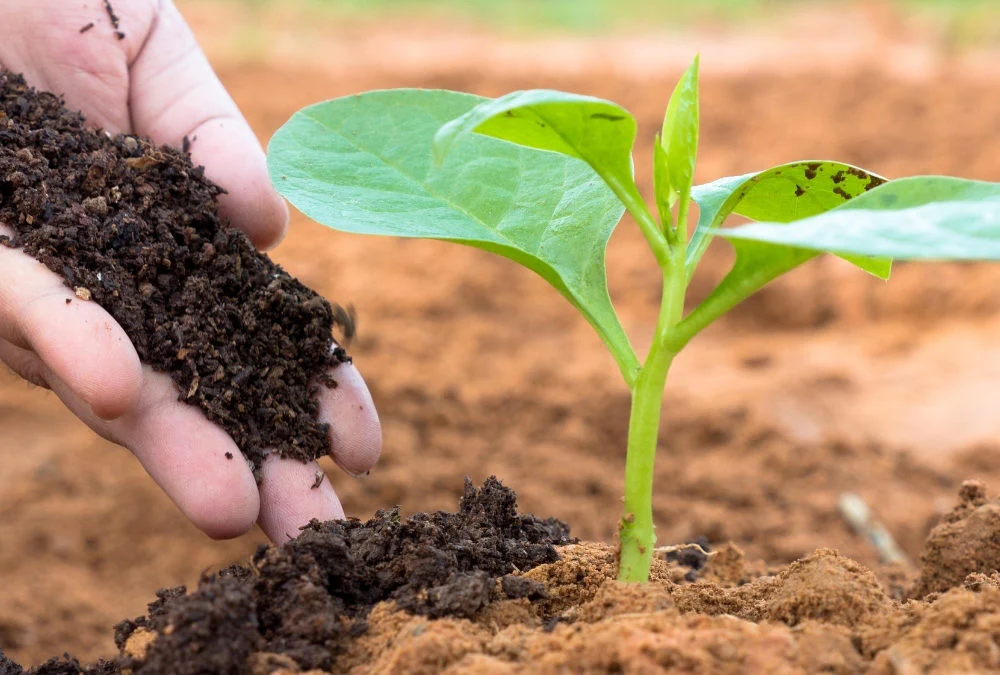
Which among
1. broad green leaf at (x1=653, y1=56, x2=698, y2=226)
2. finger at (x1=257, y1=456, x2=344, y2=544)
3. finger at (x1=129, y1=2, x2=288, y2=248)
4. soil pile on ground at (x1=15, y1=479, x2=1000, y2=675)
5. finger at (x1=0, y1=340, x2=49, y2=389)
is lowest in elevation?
soil pile on ground at (x1=15, y1=479, x2=1000, y2=675)

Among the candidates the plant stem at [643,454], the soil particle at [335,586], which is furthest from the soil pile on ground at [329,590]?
the plant stem at [643,454]

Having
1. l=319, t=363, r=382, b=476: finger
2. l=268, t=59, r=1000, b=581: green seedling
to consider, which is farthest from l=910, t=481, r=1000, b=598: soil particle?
l=319, t=363, r=382, b=476: finger

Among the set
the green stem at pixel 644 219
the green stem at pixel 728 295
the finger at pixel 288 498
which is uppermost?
the green stem at pixel 644 219

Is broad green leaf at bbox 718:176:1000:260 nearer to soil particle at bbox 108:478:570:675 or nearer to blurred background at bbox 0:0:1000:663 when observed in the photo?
soil particle at bbox 108:478:570:675

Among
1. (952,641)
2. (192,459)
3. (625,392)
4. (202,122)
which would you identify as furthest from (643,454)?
(625,392)

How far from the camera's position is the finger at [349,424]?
1.42m

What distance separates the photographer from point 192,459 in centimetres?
128

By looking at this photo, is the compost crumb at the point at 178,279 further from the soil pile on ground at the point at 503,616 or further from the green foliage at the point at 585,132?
the green foliage at the point at 585,132

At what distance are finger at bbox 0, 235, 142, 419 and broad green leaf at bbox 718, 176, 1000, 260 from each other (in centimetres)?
81

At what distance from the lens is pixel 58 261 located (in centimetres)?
130

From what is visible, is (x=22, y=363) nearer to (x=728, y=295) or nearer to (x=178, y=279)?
(x=178, y=279)

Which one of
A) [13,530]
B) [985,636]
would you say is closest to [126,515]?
[13,530]

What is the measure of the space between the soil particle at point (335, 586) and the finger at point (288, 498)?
0.61 feet

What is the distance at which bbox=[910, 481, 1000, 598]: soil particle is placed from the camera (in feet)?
4.21
